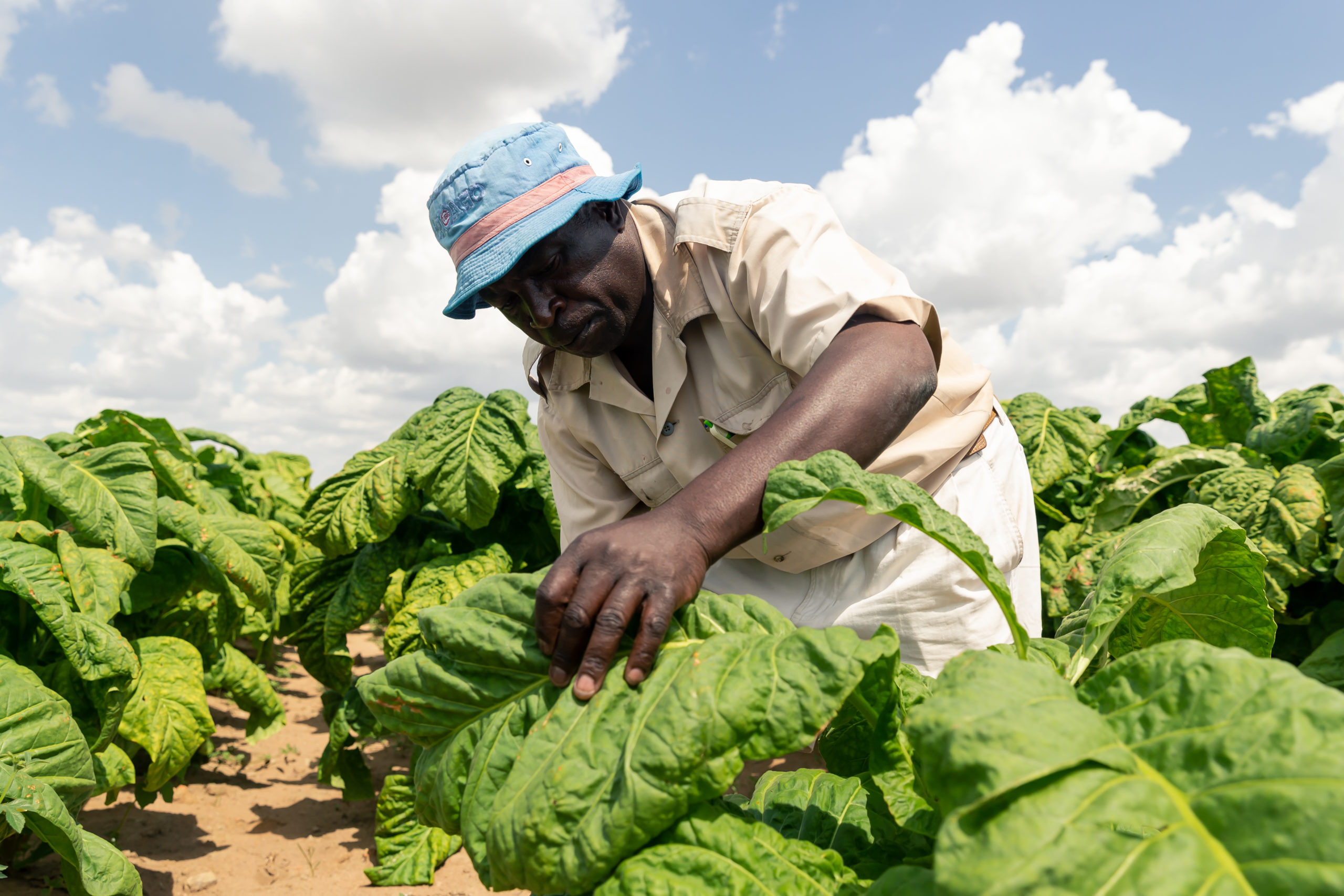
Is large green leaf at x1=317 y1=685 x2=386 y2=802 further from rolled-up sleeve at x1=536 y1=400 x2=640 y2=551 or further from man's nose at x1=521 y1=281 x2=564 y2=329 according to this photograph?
man's nose at x1=521 y1=281 x2=564 y2=329

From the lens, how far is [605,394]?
2256mm

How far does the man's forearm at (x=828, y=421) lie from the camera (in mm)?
1266

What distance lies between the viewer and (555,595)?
113 cm

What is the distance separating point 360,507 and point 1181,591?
385 cm

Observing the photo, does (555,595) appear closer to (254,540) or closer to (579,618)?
(579,618)

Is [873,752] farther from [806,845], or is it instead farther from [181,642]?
[181,642]

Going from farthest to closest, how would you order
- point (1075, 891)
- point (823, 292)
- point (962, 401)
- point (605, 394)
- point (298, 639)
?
point (298, 639)
point (605, 394)
point (962, 401)
point (823, 292)
point (1075, 891)

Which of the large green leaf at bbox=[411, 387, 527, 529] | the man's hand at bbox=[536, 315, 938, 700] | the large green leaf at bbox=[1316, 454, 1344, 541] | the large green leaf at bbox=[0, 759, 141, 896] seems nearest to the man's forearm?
the man's hand at bbox=[536, 315, 938, 700]

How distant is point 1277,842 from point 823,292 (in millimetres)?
1181

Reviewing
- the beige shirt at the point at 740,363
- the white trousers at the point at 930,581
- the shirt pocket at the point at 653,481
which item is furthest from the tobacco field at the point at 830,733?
the shirt pocket at the point at 653,481

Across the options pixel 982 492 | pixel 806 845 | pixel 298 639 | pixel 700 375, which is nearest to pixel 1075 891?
pixel 806 845

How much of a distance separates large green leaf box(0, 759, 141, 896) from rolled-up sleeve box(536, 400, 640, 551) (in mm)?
1414

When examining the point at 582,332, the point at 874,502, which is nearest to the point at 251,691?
the point at 582,332

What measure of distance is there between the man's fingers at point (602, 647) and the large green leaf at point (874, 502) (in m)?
0.22
